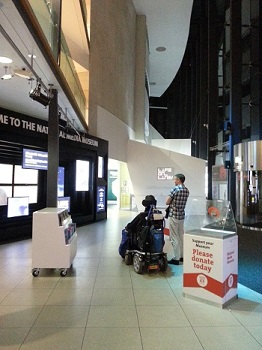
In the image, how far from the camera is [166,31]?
18781 mm

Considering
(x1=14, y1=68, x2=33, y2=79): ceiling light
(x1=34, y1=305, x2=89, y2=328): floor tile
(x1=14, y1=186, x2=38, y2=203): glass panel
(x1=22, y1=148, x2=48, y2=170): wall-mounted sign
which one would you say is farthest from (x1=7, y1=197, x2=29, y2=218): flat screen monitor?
(x1=34, y1=305, x2=89, y2=328): floor tile

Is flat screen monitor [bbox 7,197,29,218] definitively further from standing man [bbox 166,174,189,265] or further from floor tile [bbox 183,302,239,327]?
floor tile [bbox 183,302,239,327]

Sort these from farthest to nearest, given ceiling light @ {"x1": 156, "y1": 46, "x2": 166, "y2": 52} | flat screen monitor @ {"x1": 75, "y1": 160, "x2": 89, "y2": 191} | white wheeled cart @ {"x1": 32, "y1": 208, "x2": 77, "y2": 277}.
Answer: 1. ceiling light @ {"x1": 156, "y1": 46, "x2": 166, "y2": 52}
2. flat screen monitor @ {"x1": 75, "y1": 160, "x2": 89, "y2": 191}
3. white wheeled cart @ {"x1": 32, "y1": 208, "x2": 77, "y2": 277}

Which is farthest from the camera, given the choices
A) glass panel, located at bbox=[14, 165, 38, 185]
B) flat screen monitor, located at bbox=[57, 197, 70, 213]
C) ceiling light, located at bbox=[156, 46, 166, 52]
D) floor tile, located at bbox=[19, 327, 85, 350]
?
ceiling light, located at bbox=[156, 46, 166, 52]

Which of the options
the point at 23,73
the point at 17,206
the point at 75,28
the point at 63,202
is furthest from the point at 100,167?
the point at 23,73

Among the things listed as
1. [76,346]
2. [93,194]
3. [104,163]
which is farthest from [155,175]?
[76,346]

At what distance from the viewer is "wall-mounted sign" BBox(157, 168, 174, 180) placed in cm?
1428

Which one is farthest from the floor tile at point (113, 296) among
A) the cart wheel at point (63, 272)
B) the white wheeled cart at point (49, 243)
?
the white wheeled cart at point (49, 243)

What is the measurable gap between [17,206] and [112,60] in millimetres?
7811

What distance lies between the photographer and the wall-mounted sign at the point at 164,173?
1428 centimetres

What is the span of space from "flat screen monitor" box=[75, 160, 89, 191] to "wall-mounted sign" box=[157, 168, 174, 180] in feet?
16.8

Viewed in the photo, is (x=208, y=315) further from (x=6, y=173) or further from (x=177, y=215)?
(x=6, y=173)

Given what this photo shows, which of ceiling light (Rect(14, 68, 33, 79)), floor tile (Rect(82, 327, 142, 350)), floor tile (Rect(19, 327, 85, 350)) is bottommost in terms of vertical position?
floor tile (Rect(19, 327, 85, 350))

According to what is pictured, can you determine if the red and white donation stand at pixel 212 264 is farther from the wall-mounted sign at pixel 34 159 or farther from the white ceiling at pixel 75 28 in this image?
the wall-mounted sign at pixel 34 159
